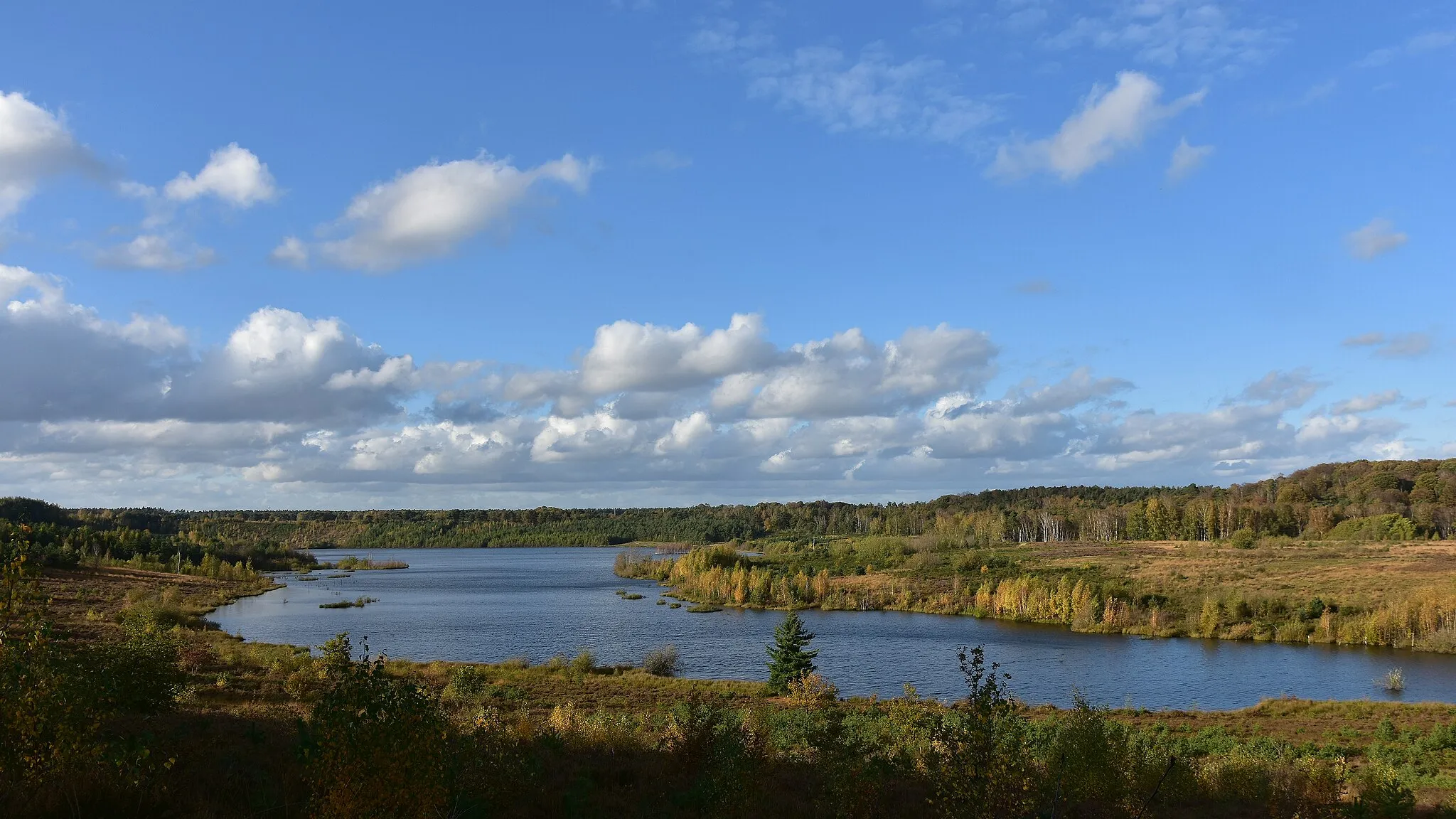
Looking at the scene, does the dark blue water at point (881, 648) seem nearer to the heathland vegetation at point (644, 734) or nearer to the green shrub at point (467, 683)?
the heathland vegetation at point (644, 734)

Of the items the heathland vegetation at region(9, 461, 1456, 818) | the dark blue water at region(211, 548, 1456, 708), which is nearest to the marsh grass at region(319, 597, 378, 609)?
the dark blue water at region(211, 548, 1456, 708)

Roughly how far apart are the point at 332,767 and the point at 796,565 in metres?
143

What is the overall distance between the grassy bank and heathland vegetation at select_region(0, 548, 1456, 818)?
4201cm

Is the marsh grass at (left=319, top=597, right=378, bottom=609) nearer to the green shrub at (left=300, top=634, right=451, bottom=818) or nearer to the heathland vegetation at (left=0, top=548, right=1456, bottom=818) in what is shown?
the heathland vegetation at (left=0, top=548, right=1456, bottom=818)

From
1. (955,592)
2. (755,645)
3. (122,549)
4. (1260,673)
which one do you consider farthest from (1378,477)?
(122,549)

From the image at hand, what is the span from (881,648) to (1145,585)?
168ft

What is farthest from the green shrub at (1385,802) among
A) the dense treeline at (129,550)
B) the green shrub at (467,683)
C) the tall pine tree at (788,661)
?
the dense treeline at (129,550)

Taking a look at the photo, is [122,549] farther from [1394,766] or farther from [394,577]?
[1394,766]

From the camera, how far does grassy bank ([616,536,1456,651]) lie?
280 feet

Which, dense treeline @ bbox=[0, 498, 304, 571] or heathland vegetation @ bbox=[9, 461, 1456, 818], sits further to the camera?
dense treeline @ bbox=[0, 498, 304, 571]

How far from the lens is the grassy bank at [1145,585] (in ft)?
280

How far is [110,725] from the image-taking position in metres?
23.7

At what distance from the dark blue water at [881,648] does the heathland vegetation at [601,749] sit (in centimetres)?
1261

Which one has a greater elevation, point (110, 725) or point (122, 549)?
point (110, 725)
